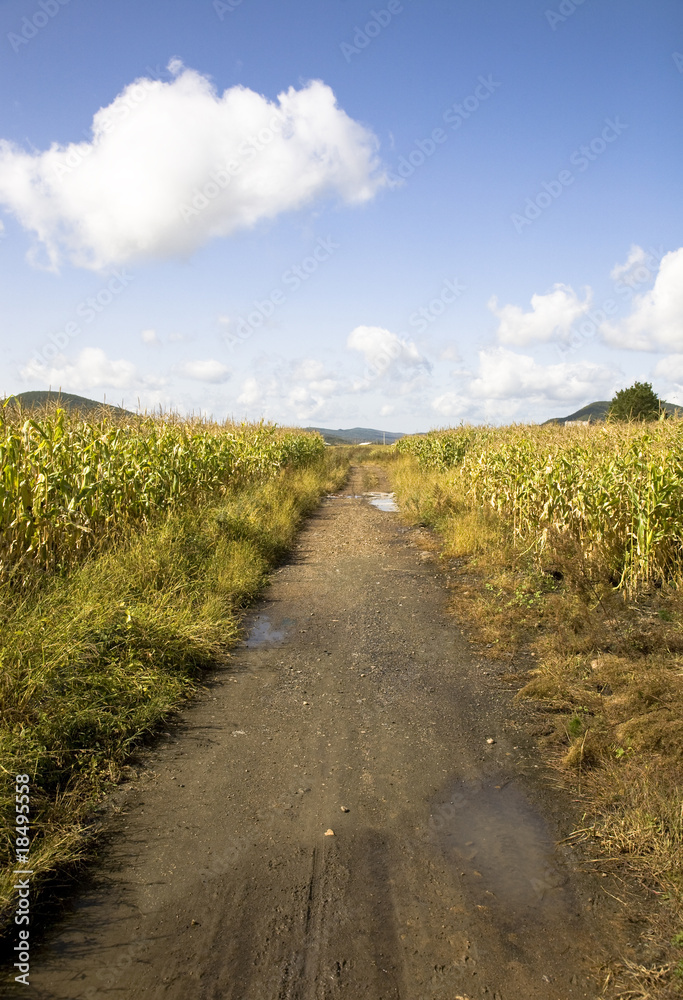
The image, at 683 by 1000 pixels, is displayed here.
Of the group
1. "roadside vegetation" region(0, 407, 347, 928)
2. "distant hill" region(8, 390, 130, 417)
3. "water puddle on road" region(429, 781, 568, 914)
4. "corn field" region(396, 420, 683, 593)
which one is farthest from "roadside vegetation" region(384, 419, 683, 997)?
"distant hill" region(8, 390, 130, 417)

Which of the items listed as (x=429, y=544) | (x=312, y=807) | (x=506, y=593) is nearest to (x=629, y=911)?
(x=312, y=807)

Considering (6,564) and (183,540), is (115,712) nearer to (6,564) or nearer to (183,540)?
(6,564)

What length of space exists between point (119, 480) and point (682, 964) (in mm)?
7010

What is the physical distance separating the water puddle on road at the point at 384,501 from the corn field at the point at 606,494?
5.68 meters

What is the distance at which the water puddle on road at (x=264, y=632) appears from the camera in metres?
6.02

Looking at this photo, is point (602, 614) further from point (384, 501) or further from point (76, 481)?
point (384, 501)

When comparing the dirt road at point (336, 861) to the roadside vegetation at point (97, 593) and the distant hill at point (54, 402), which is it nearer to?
the roadside vegetation at point (97, 593)

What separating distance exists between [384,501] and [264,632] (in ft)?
42.1

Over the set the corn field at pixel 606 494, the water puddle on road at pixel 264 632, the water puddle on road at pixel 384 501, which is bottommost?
the water puddle on road at pixel 264 632

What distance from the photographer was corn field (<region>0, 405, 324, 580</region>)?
A: 5906 mm

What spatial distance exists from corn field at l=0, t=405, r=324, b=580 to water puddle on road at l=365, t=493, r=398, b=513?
7272mm

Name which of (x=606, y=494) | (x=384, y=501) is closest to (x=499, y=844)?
(x=606, y=494)

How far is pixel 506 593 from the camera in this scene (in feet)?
24.0

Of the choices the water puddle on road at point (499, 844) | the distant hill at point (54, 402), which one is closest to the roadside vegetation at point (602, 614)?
the water puddle on road at point (499, 844)
